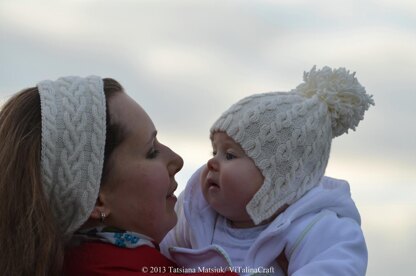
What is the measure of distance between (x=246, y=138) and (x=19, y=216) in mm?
1173

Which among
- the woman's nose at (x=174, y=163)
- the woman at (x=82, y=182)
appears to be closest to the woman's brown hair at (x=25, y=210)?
the woman at (x=82, y=182)

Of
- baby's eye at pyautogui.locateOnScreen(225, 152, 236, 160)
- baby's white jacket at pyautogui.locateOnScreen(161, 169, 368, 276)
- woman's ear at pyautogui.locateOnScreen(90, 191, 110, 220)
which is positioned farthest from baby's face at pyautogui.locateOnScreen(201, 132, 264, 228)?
woman's ear at pyautogui.locateOnScreen(90, 191, 110, 220)

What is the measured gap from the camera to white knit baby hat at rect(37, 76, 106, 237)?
2.80 meters

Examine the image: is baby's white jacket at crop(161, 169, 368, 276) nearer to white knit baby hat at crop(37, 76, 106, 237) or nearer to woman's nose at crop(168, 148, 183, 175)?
woman's nose at crop(168, 148, 183, 175)

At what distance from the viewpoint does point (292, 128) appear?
3412 millimetres

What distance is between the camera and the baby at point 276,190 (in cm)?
312

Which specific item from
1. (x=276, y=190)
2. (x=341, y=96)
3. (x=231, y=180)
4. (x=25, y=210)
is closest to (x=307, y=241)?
(x=276, y=190)

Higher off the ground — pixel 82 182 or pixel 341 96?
pixel 341 96

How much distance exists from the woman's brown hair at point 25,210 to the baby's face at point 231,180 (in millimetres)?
897

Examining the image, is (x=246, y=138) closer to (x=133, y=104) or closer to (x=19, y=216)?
(x=133, y=104)

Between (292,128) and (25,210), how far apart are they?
136 cm

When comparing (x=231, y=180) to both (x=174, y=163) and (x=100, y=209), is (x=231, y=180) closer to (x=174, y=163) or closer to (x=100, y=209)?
(x=174, y=163)

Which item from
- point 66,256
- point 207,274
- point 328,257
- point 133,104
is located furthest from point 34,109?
point 328,257

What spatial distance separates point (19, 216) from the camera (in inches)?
109
